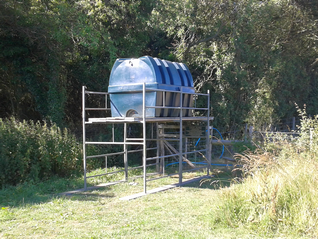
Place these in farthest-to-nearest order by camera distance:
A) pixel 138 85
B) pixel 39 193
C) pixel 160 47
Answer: pixel 160 47, pixel 138 85, pixel 39 193

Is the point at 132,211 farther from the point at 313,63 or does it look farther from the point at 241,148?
the point at 313,63

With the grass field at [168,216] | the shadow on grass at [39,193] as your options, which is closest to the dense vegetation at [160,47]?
the shadow on grass at [39,193]

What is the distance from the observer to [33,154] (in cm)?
945

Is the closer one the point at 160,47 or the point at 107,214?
the point at 107,214

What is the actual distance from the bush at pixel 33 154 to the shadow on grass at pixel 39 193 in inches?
16.6

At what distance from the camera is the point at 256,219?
5.23m

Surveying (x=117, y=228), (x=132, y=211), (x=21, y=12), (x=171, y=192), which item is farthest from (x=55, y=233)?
(x=21, y=12)

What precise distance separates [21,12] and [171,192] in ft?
26.7

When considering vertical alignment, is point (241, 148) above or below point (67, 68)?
below

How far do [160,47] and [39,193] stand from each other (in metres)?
9.18

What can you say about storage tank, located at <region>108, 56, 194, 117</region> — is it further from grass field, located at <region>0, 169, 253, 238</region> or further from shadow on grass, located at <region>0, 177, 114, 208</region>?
shadow on grass, located at <region>0, 177, 114, 208</region>

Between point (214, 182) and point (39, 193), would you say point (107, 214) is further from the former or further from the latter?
point (214, 182)

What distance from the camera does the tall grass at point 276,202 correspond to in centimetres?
496

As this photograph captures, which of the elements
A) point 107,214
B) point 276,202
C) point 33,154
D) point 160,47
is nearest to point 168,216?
point 107,214
